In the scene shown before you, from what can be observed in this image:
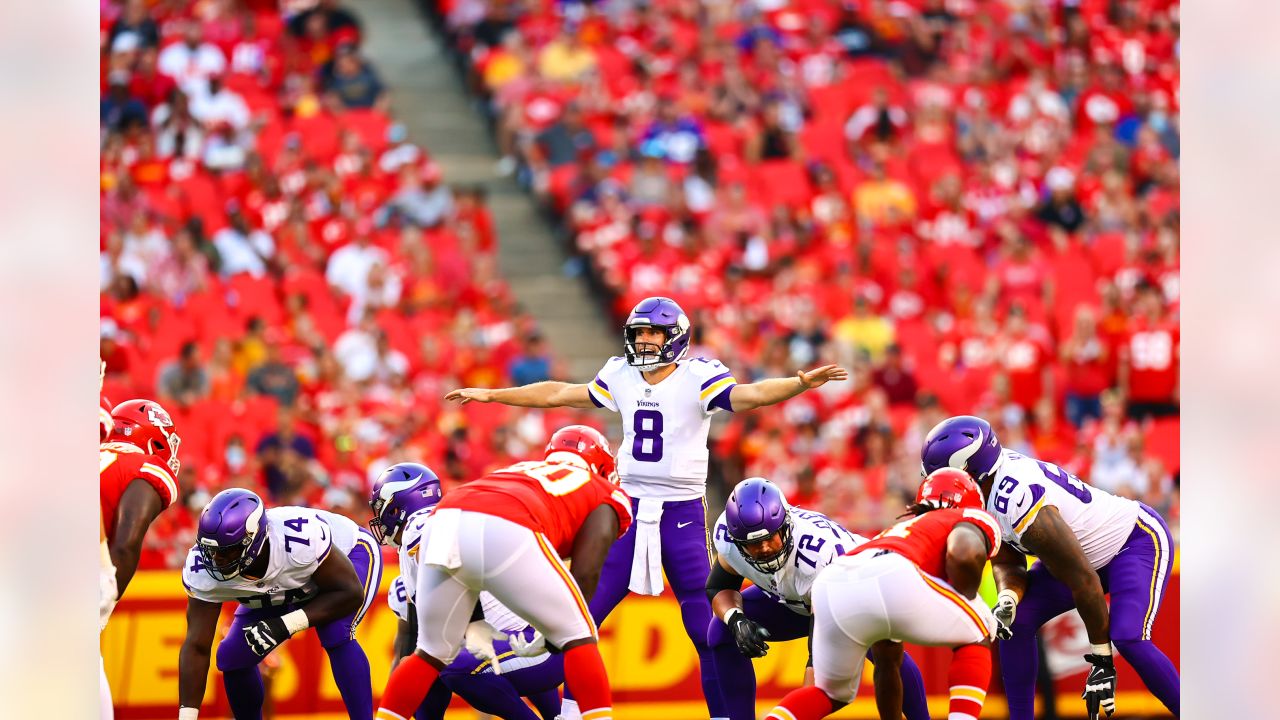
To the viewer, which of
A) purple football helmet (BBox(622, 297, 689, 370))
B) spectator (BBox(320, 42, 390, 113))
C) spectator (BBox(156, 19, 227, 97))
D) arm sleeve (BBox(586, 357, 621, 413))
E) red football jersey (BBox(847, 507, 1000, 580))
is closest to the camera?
red football jersey (BBox(847, 507, 1000, 580))

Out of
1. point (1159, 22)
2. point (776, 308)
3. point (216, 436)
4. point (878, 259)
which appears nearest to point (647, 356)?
point (216, 436)

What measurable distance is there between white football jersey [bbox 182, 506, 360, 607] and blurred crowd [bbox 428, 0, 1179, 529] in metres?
5.48

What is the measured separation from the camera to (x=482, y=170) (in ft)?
58.7

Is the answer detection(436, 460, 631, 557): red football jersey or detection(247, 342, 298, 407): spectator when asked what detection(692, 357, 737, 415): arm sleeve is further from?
detection(247, 342, 298, 407): spectator

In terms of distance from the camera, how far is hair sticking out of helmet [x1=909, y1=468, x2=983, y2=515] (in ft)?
22.5

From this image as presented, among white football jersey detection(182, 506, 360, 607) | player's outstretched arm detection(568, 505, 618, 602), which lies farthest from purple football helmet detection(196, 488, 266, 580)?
player's outstretched arm detection(568, 505, 618, 602)

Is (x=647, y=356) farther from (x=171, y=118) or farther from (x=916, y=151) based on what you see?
(x=916, y=151)

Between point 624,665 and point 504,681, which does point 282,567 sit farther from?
point 624,665

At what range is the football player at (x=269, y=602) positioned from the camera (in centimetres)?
773

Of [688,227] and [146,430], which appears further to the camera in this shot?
[688,227]

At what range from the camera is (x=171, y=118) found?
16062 millimetres

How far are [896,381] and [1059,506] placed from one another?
7502 mm

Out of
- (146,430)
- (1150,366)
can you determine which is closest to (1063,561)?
(146,430)
